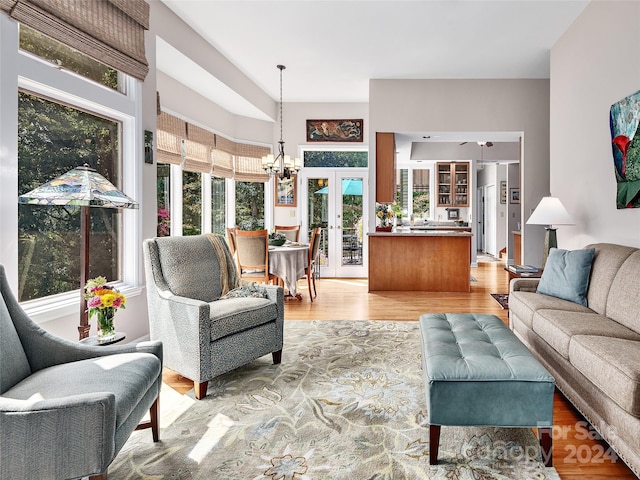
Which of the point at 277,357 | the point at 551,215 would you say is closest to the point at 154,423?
the point at 277,357

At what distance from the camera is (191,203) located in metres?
5.54

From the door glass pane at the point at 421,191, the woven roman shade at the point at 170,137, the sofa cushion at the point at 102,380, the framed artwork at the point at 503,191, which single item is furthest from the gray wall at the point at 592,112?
the framed artwork at the point at 503,191

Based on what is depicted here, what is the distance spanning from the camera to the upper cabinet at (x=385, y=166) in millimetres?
5992

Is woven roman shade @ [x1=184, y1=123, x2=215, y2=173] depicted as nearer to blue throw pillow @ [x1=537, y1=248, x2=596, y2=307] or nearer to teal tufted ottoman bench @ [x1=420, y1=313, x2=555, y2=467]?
blue throw pillow @ [x1=537, y1=248, x2=596, y2=307]

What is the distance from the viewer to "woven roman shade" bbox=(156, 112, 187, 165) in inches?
183

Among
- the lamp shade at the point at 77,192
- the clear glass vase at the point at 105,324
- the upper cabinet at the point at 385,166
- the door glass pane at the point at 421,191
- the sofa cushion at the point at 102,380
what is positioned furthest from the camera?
the door glass pane at the point at 421,191

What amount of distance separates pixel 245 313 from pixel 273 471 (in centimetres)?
113

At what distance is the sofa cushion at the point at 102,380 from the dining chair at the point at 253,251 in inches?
119

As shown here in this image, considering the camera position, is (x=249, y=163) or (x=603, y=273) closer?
(x=603, y=273)

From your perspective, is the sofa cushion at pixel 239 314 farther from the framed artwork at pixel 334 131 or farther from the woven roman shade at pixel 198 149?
the framed artwork at pixel 334 131

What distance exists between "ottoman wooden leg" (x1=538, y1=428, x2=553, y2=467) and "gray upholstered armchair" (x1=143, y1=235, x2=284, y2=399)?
1767 mm

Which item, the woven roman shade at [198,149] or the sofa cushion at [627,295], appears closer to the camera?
the sofa cushion at [627,295]

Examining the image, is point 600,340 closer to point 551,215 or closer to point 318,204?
point 551,215

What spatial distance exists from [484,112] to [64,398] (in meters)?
6.10
